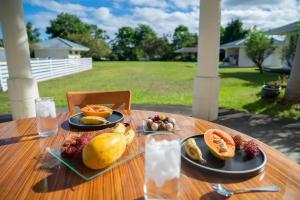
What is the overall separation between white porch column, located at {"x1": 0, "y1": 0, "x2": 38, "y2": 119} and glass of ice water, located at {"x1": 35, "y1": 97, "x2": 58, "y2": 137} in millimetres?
2622

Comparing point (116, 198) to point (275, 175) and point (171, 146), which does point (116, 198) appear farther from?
point (275, 175)

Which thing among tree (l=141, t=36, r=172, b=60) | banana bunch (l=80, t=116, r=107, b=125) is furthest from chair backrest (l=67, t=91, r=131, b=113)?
tree (l=141, t=36, r=172, b=60)

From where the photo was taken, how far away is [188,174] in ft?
2.79

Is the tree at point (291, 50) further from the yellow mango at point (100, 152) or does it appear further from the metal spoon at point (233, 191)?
the yellow mango at point (100, 152)

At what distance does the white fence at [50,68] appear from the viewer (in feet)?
25.6

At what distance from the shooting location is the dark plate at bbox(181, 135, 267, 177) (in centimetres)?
83

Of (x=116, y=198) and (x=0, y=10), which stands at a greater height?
(x=0, y=10)

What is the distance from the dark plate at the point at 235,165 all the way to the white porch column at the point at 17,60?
3.29 m

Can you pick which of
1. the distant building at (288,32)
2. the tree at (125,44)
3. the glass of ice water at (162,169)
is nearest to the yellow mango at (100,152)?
the glass of ice water at (162,169)

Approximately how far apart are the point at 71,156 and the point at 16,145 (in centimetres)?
40

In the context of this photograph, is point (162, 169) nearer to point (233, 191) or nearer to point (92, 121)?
point (233, 191)

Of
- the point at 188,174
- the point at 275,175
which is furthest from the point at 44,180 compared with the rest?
the point at 275,175

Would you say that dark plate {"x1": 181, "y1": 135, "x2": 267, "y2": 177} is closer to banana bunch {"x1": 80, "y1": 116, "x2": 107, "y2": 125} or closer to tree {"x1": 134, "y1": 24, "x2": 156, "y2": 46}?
banana bunch {"x1": 80, "y1": 116, "x2": 107, "y2": 125}

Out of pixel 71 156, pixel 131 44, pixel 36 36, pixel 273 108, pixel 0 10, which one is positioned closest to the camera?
pixel 71 156
